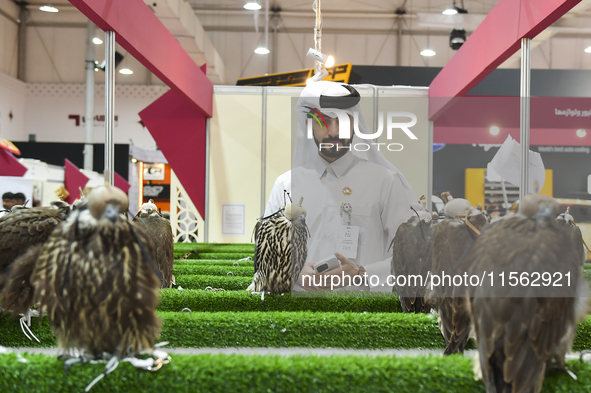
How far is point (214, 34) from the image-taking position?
12.0 metres

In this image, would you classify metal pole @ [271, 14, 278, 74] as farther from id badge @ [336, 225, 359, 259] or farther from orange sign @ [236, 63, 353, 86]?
id badge @ [336, 225, 359, 259]

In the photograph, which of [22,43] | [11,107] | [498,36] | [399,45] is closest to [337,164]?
[498,36]

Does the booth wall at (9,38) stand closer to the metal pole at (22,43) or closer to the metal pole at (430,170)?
the metal pole at (22,43)

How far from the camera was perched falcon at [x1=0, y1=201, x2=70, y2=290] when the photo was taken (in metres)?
1.20

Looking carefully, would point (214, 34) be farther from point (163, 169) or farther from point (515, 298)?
point (515, 298)

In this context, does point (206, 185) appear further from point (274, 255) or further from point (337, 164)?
point (337, 164)

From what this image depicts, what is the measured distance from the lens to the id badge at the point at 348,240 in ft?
3.62

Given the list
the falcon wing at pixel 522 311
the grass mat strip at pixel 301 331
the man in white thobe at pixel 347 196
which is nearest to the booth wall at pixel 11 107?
the grass mat strip at pixel 301 331

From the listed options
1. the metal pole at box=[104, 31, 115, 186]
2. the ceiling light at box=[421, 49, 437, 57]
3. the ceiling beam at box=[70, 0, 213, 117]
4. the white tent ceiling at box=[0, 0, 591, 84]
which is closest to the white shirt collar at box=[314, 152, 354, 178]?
the metal pole at box=[104, 31, 115, 186]

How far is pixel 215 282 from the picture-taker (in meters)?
1.88

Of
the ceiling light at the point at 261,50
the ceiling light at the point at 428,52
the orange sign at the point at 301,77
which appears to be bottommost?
the orange sign at the point at 301,77

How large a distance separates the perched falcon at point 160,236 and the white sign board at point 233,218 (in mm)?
3288

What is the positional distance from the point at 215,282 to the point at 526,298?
1385mm

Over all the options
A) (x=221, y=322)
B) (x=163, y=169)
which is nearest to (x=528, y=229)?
(x=221, y=322)
